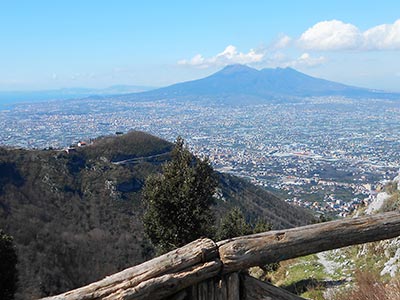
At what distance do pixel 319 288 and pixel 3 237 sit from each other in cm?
1603

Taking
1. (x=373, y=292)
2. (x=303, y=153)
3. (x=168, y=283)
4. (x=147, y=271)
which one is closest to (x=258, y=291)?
(x=168, y=283)

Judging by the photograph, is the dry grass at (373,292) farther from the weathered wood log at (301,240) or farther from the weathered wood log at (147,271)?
the weathered wood log at (147,271)

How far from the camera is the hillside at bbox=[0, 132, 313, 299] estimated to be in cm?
3925

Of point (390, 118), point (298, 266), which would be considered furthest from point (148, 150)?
point (390, 118)

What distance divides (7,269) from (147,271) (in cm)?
1807

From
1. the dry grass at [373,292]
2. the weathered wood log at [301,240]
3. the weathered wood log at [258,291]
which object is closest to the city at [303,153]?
the dry grass at [373,292]

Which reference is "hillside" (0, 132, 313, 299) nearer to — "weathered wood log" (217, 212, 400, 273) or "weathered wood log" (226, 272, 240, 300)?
"weathered wood log" (226, 272, 240, 300)

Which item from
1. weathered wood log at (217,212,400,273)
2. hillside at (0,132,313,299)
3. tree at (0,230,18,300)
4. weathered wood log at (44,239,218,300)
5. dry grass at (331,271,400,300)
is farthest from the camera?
hillside at (0,132,313,299)

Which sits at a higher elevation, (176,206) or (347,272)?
(347,272)

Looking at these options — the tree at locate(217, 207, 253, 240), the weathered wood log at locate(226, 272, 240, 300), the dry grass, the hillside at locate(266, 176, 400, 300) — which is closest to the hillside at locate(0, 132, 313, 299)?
the tree at locate(217, 207, 253, 240)

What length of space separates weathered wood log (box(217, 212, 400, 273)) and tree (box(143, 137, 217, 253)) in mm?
12022

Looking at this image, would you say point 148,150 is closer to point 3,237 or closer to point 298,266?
point 3,237

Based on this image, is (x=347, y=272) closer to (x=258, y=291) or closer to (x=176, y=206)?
(x=258, y=291)

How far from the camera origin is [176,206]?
15250mm
